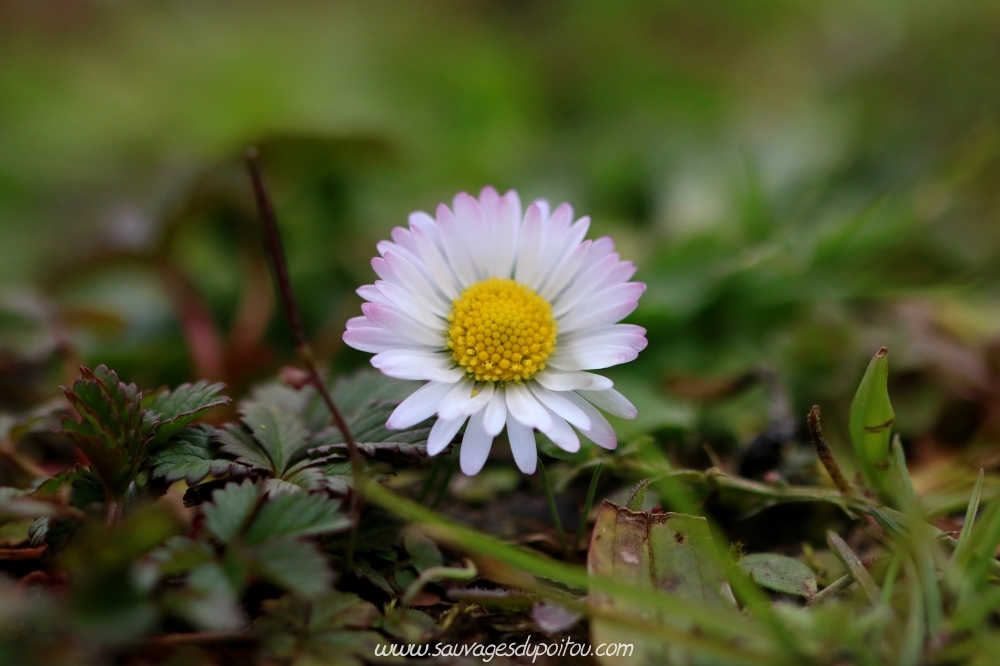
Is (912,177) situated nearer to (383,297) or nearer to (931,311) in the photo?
(931,311)

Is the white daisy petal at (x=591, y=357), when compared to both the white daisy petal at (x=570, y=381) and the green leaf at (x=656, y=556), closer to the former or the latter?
the white daisy petal at (x=570, y=381)

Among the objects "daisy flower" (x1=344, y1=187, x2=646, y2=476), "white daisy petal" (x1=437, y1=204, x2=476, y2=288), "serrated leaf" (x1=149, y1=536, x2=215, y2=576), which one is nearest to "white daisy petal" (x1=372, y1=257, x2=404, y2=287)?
"daisy flower" (x1=344, y1=187, x2=646, y2=476)

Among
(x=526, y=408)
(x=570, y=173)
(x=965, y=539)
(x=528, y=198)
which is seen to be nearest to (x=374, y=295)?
(x=526, y=408)

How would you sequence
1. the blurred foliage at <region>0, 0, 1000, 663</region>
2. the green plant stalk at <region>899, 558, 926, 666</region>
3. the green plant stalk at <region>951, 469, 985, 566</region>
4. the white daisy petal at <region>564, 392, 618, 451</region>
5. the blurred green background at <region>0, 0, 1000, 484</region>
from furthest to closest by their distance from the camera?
1. the blurred green background at <region>0, 0, 1000, 484</region>
2. the blurred foliage at <region>0, 0, 1000, 663</region>
3. the white daisy petal at <region>564, 392, 618, 451</region>
4. the green plant stalk at <region>951, 469, 985, 566</region>
5. the green plant stalk at <region>899, 558, 926, 666</region>

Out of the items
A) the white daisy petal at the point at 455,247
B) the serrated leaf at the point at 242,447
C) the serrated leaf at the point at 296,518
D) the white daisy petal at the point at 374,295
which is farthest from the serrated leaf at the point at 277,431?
the white daisy petal at the point at 455,247

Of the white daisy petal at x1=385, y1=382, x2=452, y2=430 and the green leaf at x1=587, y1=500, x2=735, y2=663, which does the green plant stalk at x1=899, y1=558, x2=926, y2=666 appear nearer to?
the green leaf at x1=587, y1=500, x2=735, y2=663
